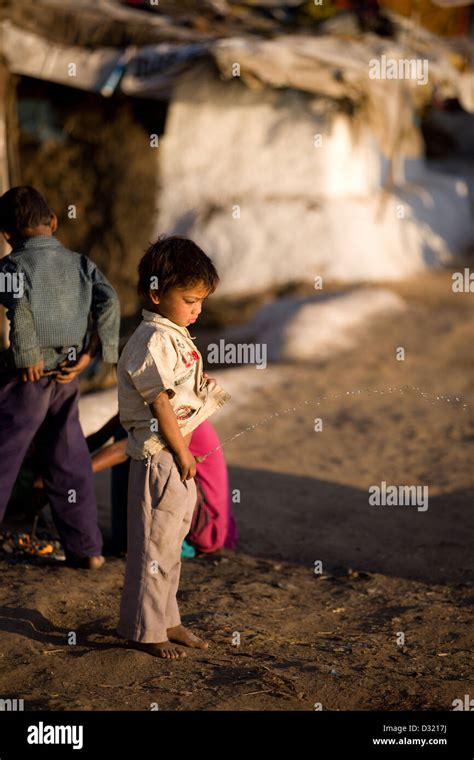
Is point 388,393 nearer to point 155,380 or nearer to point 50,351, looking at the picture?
point 50,351

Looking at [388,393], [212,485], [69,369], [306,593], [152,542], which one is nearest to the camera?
[152,542]

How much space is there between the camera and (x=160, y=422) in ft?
10.1

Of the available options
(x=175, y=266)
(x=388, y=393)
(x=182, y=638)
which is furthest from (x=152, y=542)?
(x=388, y=393)

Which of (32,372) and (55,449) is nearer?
(32,372)

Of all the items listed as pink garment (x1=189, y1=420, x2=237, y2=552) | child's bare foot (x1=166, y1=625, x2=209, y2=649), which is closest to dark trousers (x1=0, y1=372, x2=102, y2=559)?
pink garment (x1=189, y1=420, x2=237, y2=552)

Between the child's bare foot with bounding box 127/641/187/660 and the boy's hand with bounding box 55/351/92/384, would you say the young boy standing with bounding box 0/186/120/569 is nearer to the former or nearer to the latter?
the boy's hand with bounding box 55/351/92/384

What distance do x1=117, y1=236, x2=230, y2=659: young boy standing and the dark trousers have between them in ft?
2.16

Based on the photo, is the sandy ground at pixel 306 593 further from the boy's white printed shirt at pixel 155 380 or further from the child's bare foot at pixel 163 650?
the boy's white printed shirt at pixel 155 380

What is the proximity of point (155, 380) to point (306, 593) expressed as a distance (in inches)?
57.4

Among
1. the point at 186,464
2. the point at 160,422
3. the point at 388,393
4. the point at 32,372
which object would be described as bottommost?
the point at 186,464

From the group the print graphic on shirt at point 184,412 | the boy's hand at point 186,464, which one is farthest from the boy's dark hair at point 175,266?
the boy's hand at point 186,464

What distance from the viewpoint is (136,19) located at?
10586 mm
